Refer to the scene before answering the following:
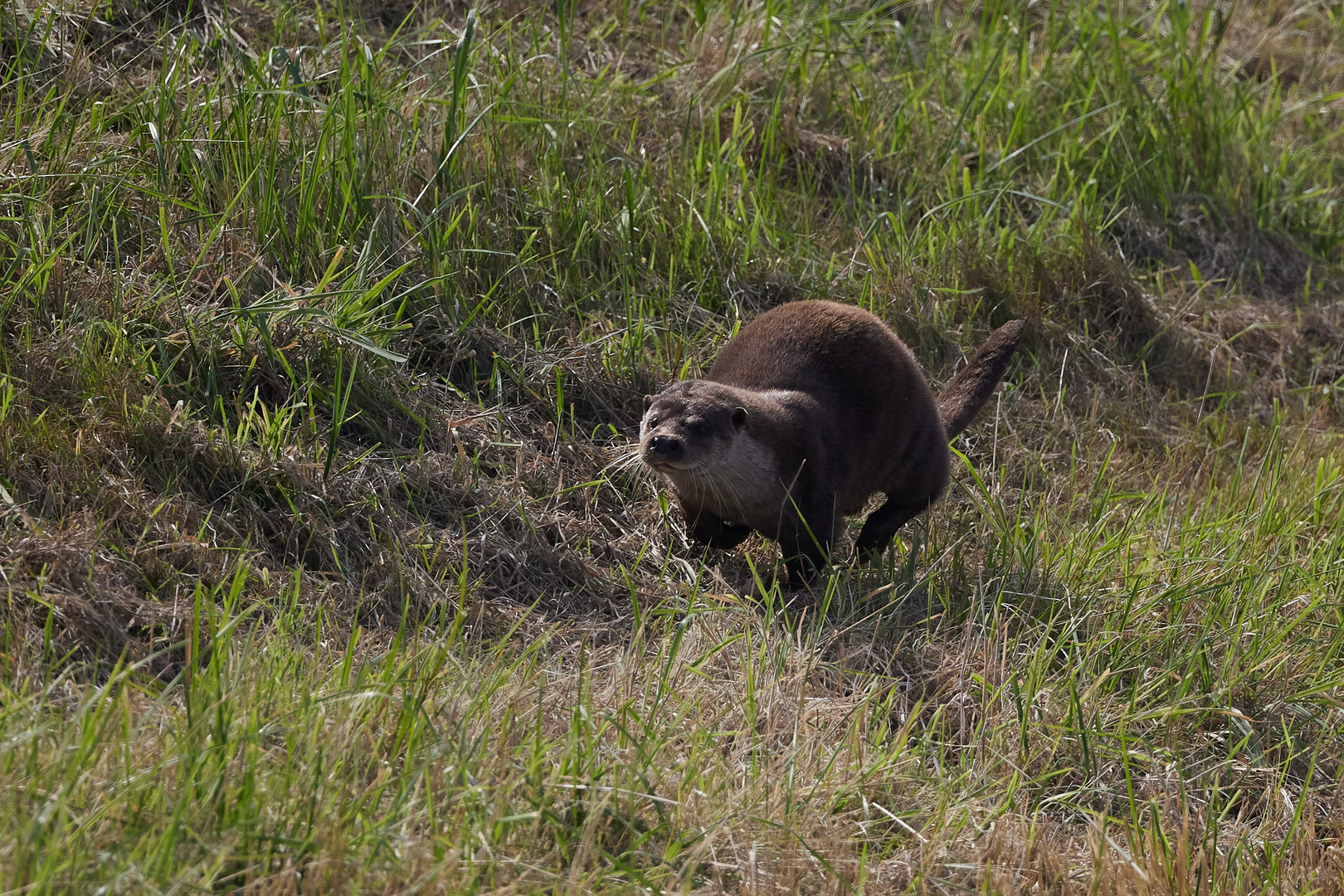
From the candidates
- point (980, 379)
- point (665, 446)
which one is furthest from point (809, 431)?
point (980, 379)

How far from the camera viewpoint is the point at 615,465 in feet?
13.1

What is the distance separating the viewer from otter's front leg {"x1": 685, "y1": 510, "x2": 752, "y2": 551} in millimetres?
3965

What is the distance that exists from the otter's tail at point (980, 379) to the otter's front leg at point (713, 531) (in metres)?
0.83

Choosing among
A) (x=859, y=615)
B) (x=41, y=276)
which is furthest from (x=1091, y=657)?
(x=41, y=276)

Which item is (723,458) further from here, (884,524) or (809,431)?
(884,524)

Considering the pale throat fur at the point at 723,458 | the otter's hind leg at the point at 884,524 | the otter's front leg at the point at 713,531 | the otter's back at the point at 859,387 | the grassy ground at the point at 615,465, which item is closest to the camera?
the grassy ground at the point at 615,465

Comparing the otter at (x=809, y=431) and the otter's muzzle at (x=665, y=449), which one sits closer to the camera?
the otter's muzzle at (x=665, y=449)

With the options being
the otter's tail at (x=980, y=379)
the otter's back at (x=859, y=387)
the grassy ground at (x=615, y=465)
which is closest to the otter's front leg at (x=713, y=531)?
the grassy ground at (x=615, y=465)

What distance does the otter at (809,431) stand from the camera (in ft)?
12.4

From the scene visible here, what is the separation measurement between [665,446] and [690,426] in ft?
0.41

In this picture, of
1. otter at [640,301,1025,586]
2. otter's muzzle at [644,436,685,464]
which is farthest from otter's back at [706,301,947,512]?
otter's muzzle at [644,436,685,464]

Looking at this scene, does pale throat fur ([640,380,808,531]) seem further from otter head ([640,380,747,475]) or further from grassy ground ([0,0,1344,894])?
grassy ground ([0,0,1344,894])

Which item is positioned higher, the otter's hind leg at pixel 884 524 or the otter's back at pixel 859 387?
the otter's back at pixel 859 387

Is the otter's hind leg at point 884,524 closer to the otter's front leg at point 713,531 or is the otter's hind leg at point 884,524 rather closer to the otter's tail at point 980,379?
the otter's tail at point 980,379
